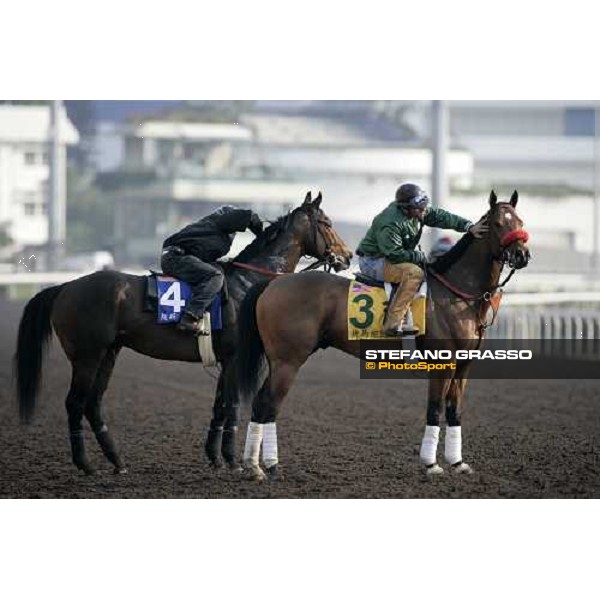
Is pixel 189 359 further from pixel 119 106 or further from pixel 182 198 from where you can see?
pixel 119 106

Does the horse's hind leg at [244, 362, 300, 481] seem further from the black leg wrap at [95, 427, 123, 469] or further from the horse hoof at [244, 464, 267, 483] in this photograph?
the black leg wrap at [95, 427, 123, 469]

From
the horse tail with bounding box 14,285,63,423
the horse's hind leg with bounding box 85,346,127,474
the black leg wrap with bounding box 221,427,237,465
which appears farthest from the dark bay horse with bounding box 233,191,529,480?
the horse tail with bounding box 14,285,63,423

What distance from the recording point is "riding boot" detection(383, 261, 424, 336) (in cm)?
797

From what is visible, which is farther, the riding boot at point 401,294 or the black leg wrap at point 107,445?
the black leg wrap at point 107,445

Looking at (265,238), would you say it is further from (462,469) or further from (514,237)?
(462,469)

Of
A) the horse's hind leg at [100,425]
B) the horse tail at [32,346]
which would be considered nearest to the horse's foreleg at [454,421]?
the horse's hind leg at [100,425]

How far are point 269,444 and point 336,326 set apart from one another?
802 mm

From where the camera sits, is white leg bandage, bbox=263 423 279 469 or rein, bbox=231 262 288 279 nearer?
white leg bandage, bbox=263 423 279 469

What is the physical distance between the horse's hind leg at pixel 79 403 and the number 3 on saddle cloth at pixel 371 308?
5.26 ft

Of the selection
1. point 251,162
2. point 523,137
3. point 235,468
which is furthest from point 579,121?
point 235,468

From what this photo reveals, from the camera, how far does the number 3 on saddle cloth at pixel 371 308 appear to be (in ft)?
26.5

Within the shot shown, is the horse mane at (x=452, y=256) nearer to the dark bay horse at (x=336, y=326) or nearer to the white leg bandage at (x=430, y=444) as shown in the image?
the dark bay horse at (x=336, y=326)

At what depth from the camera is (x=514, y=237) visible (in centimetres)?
785

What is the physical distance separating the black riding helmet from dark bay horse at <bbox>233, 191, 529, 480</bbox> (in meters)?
0.40
